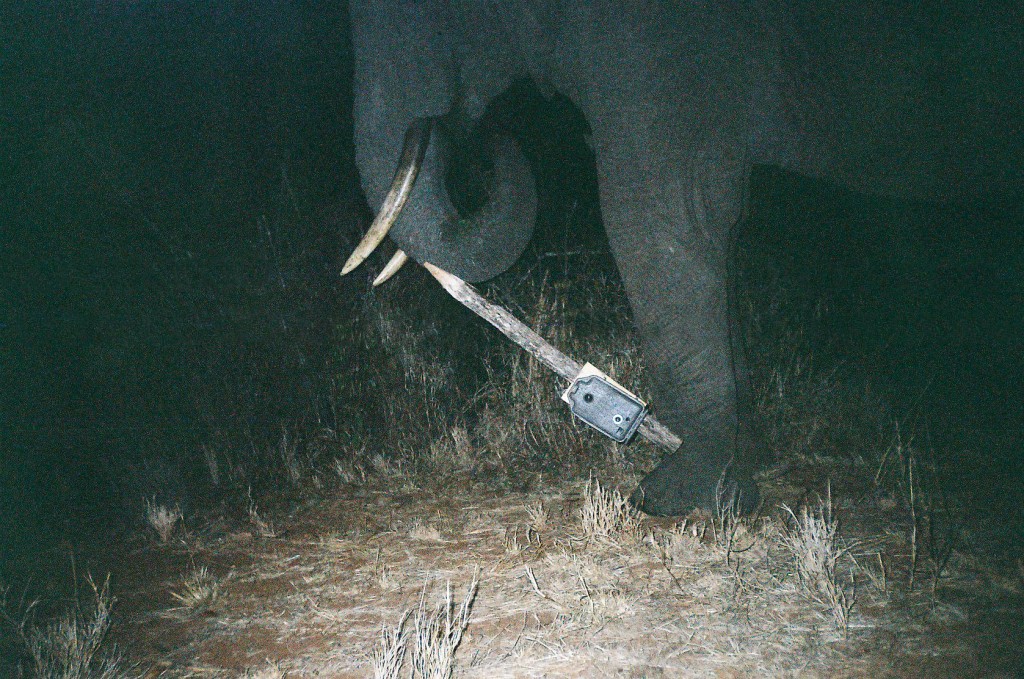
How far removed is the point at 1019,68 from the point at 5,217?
18.1ft

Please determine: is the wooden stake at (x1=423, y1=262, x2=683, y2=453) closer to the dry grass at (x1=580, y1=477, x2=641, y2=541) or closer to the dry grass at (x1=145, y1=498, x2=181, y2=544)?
the dry grass at (x1=580, y1=477, x2=641, y2=541)

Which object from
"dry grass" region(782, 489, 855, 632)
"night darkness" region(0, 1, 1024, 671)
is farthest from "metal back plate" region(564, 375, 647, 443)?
"night darkness" region(0, 1, 1024, 671)

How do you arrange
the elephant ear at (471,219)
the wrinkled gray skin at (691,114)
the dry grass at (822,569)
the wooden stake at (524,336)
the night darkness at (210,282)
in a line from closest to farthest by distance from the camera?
the dry grass at (822,569)
the wrinkled gray skin at (691,114)
the wooden stake at (524,336)
the elephant ear at (471,219)
the night darkness at (210,282)

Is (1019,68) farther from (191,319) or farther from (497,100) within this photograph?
(191,319)

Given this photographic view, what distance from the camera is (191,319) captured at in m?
5.51

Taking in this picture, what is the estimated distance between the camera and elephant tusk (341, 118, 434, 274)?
405cm

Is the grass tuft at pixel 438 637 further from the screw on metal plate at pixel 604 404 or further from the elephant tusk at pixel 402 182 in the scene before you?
the elephant tusk at pixel 402 182

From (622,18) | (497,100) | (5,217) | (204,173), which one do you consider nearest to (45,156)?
(5,217)

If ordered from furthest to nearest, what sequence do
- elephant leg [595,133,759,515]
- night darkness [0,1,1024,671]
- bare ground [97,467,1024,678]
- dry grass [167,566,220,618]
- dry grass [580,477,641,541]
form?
night darkness [0,1,1024,671], elephant leg [595,133,759,515], dry grass [580,477,641,541], dry grass [167,566,220,618], bare ground [97,467,1024,678]

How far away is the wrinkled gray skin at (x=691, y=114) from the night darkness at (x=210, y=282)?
794 millimetres

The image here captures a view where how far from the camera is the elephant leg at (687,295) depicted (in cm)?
383

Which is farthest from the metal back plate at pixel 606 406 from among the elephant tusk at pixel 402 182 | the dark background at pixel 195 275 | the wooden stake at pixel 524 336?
the dark background at pixel 195 275

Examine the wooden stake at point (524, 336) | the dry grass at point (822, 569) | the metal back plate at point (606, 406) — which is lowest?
the dry grass at point (822, 569)

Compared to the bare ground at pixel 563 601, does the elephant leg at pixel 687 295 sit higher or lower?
higher
